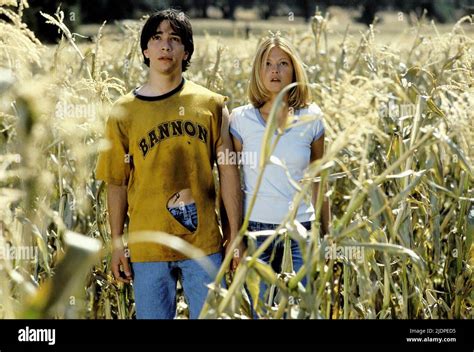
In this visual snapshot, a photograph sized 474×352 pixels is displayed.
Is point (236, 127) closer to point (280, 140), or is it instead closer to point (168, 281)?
point (280, 140)

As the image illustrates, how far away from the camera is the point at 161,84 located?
2229mm

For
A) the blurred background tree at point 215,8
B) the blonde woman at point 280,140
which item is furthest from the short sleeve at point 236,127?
the blurred background tree at point 215,8

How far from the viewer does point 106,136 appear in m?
2.27

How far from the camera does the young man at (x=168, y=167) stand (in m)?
2.20

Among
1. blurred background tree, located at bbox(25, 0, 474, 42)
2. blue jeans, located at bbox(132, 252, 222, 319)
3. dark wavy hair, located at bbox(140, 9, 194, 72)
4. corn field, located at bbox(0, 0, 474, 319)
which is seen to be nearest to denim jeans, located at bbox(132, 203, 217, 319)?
blue jeans, located at bbox(132, 252, 222, 319)

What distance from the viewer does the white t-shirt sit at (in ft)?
7.38

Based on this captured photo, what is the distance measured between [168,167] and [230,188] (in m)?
0.18

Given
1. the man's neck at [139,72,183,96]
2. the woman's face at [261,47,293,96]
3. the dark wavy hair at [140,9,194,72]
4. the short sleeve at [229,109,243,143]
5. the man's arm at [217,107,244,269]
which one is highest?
the dark wavy hair at [140,9,194,72]

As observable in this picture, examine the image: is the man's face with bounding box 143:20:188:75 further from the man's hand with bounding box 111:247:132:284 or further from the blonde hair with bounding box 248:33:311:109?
the man's hand with bounding box 111:247:132:284

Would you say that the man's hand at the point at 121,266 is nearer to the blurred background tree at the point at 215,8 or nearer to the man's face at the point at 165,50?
the man's face at the point at 165,50

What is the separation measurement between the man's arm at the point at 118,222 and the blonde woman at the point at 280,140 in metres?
0.33

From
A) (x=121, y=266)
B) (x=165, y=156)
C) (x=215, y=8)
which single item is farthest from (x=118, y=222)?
(x=215, y=8)

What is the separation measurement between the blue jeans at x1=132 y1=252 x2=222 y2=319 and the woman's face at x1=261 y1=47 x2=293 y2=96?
0.47 m
